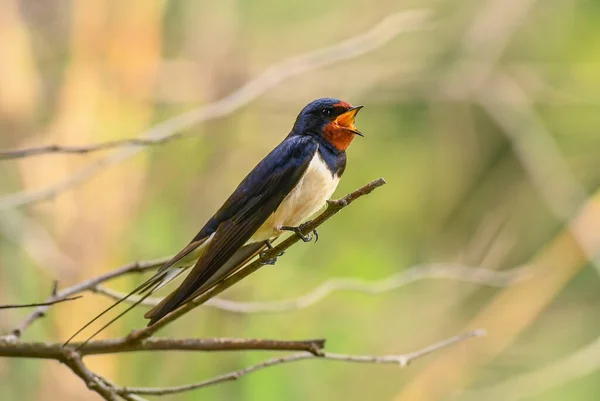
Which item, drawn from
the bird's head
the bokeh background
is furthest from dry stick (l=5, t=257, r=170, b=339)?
the bokeh background

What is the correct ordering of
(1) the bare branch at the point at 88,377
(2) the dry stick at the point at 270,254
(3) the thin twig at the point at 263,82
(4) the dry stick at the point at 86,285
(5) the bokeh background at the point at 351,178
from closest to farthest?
(2) the dry stick at the point at 270,254 < (1) the bare branch at the point at 88,377 < (4) the dry stick at the point at 86,285 < (3) the thin twig at the point at 263,82 < (5) the bokeh background at the point at 351,178

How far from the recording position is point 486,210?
215 cm

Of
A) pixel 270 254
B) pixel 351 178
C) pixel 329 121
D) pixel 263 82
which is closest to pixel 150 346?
Answer: pixel 270 254

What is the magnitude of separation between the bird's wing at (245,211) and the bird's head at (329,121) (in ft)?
0.05

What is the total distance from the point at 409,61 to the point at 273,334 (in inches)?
34.1

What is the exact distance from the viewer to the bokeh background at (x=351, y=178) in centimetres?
184

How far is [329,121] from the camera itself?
81 centimetres

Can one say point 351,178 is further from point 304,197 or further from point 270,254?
point 270,254

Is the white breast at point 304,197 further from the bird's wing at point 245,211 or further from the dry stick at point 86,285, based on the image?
the dry stick at point 86,285

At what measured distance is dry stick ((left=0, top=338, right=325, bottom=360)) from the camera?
29.4 inches

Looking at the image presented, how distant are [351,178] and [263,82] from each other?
13.0 inches

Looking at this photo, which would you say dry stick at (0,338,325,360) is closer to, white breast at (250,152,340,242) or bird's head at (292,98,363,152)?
white breast at (250,152,340,242)

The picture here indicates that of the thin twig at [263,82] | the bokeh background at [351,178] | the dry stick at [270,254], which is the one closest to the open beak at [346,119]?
the dry stick at [270,254]

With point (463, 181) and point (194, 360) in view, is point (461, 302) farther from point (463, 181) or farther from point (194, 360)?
point (194, 360)
